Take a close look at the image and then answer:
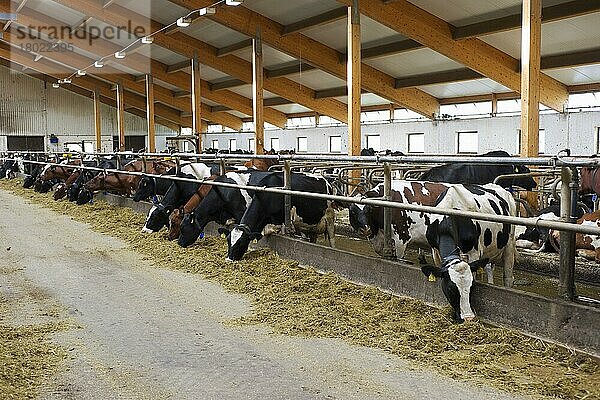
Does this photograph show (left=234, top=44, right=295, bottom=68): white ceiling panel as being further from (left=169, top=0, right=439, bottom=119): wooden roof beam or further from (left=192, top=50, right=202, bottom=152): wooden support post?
(left=169, top=0, right=439, bottom=119): wooden roof beam

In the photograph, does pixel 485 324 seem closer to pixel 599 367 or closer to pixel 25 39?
pixel 599 367

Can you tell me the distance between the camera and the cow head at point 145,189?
1311 centimetres

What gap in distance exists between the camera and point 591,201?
9680mm

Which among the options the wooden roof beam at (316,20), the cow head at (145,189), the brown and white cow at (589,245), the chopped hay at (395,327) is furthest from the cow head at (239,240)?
the wooden roof beam at (316,20)

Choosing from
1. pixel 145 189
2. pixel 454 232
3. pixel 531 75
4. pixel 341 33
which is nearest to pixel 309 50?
pixel 341 33

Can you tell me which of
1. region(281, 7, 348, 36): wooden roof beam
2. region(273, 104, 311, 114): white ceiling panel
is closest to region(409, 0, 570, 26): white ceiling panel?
region(281, 7, 348, 36): wooden roof beam

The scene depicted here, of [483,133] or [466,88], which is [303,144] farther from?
[466,88]

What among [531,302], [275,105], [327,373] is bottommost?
[327,373]

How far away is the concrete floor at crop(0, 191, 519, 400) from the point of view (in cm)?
402

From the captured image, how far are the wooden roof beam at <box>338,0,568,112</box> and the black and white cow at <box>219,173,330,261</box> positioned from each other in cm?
545

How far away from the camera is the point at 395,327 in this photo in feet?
16.9

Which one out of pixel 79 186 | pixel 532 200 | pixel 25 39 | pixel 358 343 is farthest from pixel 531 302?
pixel 25 39

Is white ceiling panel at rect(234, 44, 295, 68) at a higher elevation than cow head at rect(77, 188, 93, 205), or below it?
higher

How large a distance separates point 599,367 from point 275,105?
2561cm
